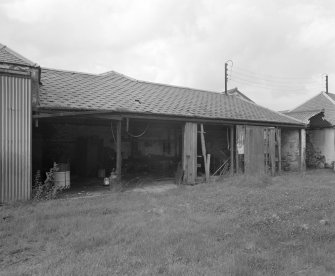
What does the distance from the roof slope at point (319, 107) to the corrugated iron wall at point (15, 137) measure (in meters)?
15.4

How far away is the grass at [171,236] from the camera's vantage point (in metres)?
4.00

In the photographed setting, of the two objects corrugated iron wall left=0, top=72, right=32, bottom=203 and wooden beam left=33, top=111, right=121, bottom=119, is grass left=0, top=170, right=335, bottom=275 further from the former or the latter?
wooden beam left=33, top=111, right=121, bottom=119

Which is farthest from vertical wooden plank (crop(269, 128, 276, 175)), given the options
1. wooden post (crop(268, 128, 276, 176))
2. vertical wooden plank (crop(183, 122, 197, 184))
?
vertical wooden plank (crop(183, 122, 197, 184))

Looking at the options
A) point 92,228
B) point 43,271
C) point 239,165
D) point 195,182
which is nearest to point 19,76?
point 92,228

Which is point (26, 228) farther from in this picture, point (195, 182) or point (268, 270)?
point (195, 182)

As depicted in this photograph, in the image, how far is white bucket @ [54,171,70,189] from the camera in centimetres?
973

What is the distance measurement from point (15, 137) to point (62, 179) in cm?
256

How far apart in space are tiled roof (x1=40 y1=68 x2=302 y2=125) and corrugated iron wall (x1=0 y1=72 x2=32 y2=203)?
884mm

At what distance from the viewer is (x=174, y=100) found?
530 inches

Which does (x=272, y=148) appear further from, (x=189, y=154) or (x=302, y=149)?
(x=189, y=154)

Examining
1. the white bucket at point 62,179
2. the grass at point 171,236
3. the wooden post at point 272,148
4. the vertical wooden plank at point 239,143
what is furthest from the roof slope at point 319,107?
the white bucket at point 62,179

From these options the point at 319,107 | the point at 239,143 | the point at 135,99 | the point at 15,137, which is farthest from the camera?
the point at 319,107

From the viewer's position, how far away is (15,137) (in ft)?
25.3

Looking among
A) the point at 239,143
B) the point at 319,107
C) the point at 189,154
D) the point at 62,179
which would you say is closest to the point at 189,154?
the point at 189,154
